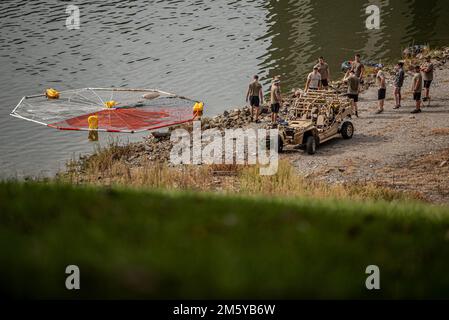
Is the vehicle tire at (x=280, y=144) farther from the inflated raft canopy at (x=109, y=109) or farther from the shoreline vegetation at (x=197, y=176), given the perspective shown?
the inflated raft canopy at (x=109, y=109)

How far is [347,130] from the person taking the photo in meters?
25.4

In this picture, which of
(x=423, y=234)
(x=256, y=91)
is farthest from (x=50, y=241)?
(x=256, y=91)

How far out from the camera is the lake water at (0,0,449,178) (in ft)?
123

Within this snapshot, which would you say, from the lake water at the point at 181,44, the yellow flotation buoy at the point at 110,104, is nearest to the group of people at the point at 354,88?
the lake water at the point at 181,44

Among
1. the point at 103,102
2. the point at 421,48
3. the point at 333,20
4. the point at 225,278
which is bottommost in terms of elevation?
the point at 225,278

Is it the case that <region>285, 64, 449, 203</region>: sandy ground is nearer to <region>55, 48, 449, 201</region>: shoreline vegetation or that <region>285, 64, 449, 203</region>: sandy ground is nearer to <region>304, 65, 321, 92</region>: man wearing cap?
<region>55, 48, 449, 201</region>: shoreline vegetation

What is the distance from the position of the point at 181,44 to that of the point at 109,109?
1719 cm

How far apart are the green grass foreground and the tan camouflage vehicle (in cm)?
1263

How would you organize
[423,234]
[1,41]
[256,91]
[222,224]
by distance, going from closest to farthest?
1. [222,224]
2. [423,234]
3. [256,91]
4. [1,41]

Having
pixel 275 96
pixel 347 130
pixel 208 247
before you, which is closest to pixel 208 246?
pixel 208 247

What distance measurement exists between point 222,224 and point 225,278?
177 centimetres

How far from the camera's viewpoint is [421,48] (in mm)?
40312

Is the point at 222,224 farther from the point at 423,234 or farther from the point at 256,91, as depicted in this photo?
the point at 256,91

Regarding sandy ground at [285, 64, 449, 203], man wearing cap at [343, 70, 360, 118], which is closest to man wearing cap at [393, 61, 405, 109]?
sandy ground at [285, 64, 449, 203]
